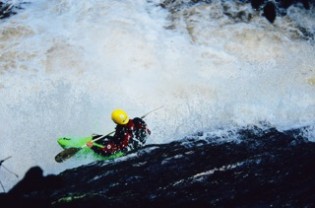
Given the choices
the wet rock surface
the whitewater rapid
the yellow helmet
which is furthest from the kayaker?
the whitewater rapid

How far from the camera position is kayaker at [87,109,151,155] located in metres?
6.94

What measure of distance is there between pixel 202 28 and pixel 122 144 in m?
3.86

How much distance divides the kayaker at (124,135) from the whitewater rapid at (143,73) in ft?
1.76

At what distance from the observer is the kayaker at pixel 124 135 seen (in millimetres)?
6938

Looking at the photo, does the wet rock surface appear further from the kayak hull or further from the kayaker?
the kayaker

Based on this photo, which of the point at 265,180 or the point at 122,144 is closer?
the point at 265,180

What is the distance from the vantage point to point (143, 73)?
8555 millimetres

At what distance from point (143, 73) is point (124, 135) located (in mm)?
2018

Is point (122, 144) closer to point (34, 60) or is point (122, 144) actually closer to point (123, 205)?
point (123, 205)

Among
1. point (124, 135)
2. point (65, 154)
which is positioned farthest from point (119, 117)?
point (65, 154)

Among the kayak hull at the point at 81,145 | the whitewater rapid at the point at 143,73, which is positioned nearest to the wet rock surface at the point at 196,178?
the kayak hull at the point at 81,145

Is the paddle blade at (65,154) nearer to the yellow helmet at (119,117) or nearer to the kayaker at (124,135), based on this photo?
the kayaker at (124,135)

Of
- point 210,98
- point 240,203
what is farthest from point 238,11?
point 240,203

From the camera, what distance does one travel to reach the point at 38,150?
7309 millimetres
